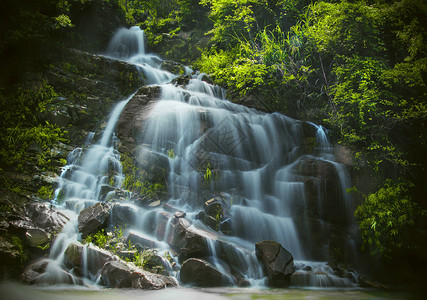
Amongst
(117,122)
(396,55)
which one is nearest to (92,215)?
(117,122)

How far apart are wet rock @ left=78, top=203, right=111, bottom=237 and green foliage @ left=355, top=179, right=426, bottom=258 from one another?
643 centimetres

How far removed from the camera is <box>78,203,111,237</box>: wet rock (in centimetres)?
556

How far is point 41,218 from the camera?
565 centimetres

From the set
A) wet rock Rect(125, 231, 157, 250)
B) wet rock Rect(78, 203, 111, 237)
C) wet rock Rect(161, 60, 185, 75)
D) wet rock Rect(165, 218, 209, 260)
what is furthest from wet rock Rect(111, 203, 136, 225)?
wet rock Rect(161, 60, 185, 75)

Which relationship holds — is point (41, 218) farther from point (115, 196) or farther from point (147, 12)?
point (147, 12)

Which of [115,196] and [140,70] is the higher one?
[140,70]

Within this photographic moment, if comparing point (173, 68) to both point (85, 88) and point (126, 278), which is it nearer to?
point (85, 88)

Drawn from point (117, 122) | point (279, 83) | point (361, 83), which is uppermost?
point (279, 83)

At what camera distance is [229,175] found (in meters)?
7.75

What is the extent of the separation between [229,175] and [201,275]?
3.29 metres

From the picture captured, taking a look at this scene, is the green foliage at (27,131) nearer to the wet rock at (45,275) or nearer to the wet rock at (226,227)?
the wet rock at (45,275)

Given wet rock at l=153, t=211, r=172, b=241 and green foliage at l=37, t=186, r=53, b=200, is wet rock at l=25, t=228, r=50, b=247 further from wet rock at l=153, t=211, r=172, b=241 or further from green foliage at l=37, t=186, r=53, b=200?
wet rock at l=153, t=211, r=172, b=241

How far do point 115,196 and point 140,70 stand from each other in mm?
6299

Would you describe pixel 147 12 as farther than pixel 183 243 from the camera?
Yes
